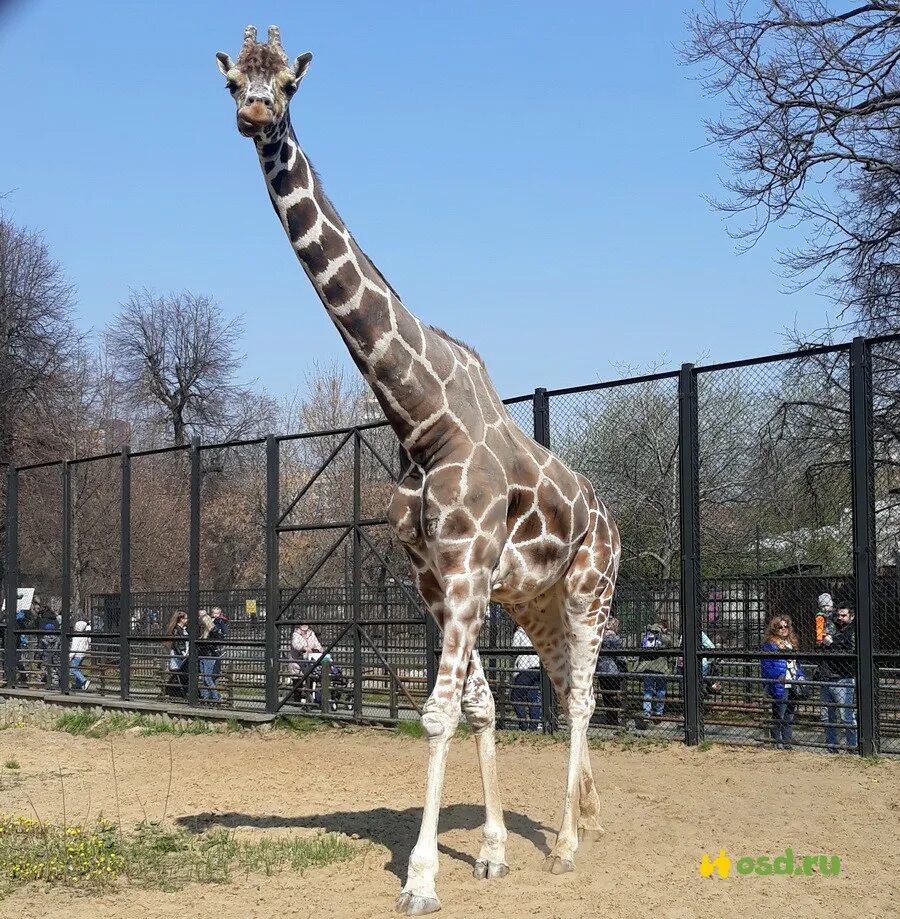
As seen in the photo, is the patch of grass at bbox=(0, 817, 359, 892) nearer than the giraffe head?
No

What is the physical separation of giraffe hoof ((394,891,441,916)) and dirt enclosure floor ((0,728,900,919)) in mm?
107

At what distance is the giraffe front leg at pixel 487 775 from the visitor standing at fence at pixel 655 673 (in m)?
4.86

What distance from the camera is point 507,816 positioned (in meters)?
8.64

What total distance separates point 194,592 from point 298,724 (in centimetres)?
274

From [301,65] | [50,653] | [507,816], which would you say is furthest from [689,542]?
[50,653]

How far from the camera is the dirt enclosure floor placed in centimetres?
634

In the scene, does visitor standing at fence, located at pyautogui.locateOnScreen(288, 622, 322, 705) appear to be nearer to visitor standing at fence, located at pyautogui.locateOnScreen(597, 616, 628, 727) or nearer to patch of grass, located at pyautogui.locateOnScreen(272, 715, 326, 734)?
patch of grass, located at pyautogui.locateOnScreen(272, 715, 326, 734)

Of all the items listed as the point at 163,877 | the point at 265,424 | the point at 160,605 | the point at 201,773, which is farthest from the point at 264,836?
the point at 265,424

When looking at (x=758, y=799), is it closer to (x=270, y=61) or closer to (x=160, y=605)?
(x=270, y=61)

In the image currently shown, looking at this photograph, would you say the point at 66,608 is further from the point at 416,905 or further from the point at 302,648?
the point at 416,905

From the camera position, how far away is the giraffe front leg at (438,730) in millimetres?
6207

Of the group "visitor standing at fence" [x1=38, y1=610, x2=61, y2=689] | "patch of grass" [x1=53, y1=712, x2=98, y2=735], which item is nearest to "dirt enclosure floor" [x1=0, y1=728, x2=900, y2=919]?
"patch of grass" [x1=53, y1=712, x2=98, y2=735]

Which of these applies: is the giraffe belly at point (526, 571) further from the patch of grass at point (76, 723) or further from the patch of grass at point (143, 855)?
the patch of grass at point (76, 723)

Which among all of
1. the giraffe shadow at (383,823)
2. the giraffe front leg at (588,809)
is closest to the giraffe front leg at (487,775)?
the giraffe shadow at (383,823)
